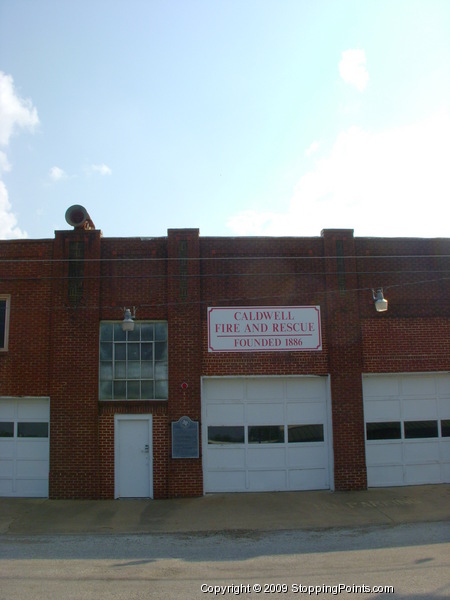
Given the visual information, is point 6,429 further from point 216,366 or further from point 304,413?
point 304,413

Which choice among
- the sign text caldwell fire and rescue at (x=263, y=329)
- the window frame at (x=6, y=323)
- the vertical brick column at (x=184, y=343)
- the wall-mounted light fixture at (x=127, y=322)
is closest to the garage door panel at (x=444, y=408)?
the sign text caldwell fire and rescue at (x=263, y=329)

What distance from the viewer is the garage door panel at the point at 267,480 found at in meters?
12.8

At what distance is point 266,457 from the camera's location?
1290 centimetres

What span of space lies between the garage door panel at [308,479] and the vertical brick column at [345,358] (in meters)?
A: 0.37

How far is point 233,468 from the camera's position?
12805 mm

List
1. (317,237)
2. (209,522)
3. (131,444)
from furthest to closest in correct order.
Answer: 1. (317,237)
2. (131,444)
3. (209,522)

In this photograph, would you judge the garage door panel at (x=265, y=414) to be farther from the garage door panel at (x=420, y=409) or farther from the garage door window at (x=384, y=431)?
the garage door panel at (x=420, y=409)

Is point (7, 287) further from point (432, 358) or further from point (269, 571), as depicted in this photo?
point (432, 358)

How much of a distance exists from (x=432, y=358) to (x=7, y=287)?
10.7 m

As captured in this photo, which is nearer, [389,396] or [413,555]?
[413,555]

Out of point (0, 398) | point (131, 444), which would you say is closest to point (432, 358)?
point (131, 444)

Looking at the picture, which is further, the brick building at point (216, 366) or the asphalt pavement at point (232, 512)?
the brick building at point (216, 366)

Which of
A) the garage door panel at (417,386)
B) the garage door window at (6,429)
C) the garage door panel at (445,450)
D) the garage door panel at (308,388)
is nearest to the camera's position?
the garage door window at (6,429)

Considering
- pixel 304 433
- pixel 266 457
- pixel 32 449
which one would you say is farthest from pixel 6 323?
pixel 304 433
